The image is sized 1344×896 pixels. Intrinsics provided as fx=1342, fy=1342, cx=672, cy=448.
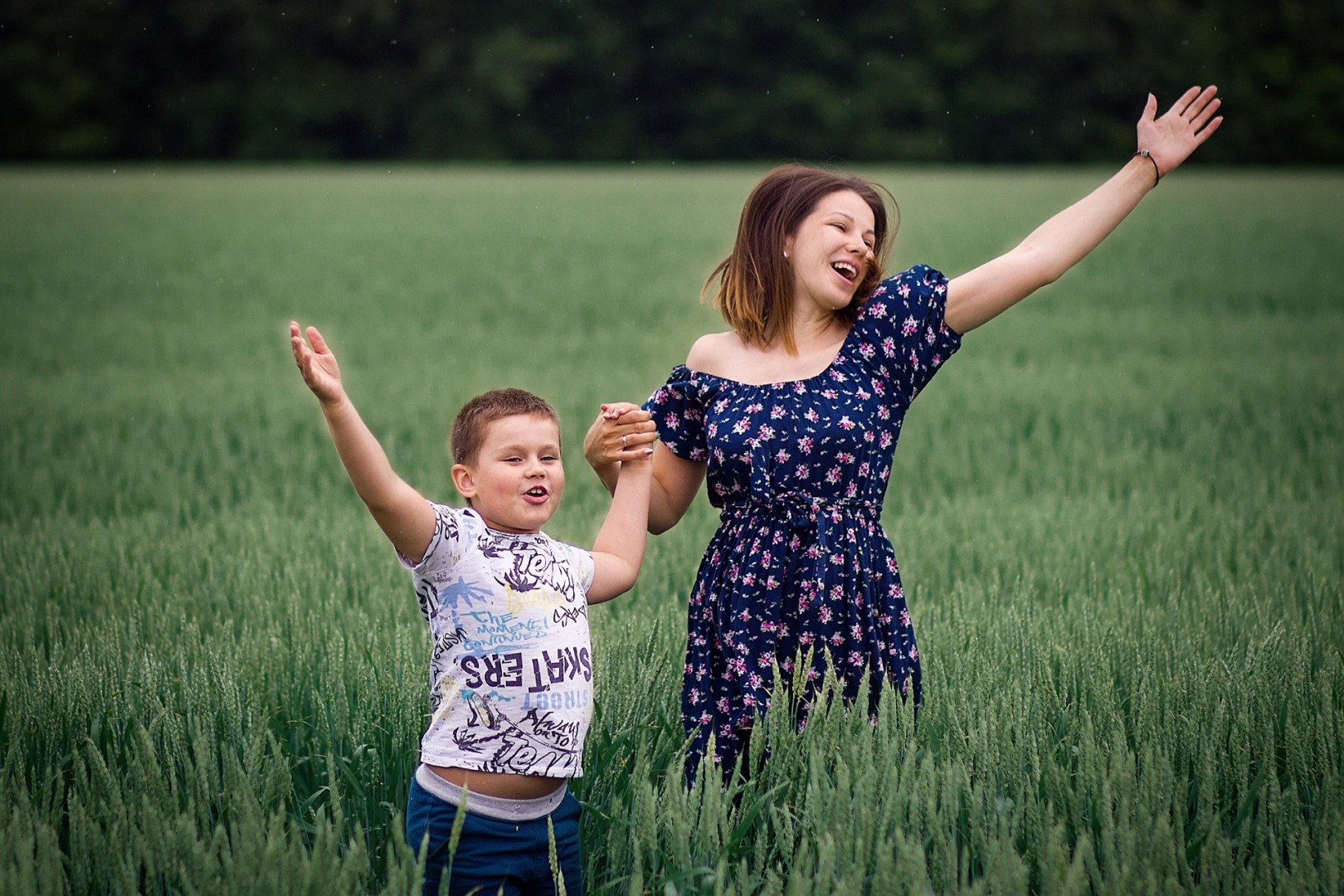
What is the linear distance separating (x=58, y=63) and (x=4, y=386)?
36089mm

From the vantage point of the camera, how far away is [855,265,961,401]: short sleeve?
8.70 ft

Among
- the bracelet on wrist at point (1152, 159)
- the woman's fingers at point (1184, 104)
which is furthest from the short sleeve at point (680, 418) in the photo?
the woman's fingers at point (1184, 104)

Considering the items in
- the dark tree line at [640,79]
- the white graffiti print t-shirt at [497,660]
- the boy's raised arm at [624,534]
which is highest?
the dark tree line at [640,79]

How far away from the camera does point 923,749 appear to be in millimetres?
2736

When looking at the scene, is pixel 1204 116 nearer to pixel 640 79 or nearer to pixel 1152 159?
pixel 1152 159

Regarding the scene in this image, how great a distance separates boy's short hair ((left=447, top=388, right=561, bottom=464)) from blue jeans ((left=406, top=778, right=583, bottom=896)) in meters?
0.56

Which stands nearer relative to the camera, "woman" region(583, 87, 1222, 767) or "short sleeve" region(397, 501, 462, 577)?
"short sleeve" region(397, 501, 462, 577)

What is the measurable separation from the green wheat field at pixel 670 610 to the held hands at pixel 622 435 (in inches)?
22.8

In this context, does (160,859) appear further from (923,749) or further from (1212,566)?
(1212,566)

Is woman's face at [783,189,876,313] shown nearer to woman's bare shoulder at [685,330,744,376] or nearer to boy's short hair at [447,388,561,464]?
woman's bare shoulder at [685,330,744,376]

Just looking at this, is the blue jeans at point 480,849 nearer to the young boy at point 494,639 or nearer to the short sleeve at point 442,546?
the young boy at point 494,639

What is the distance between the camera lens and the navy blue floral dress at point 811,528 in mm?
2564

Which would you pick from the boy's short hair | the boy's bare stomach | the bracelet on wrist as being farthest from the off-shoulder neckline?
the boy's bare stomach

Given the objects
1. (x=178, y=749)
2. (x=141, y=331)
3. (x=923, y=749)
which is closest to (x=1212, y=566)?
(x=923, y=749)
